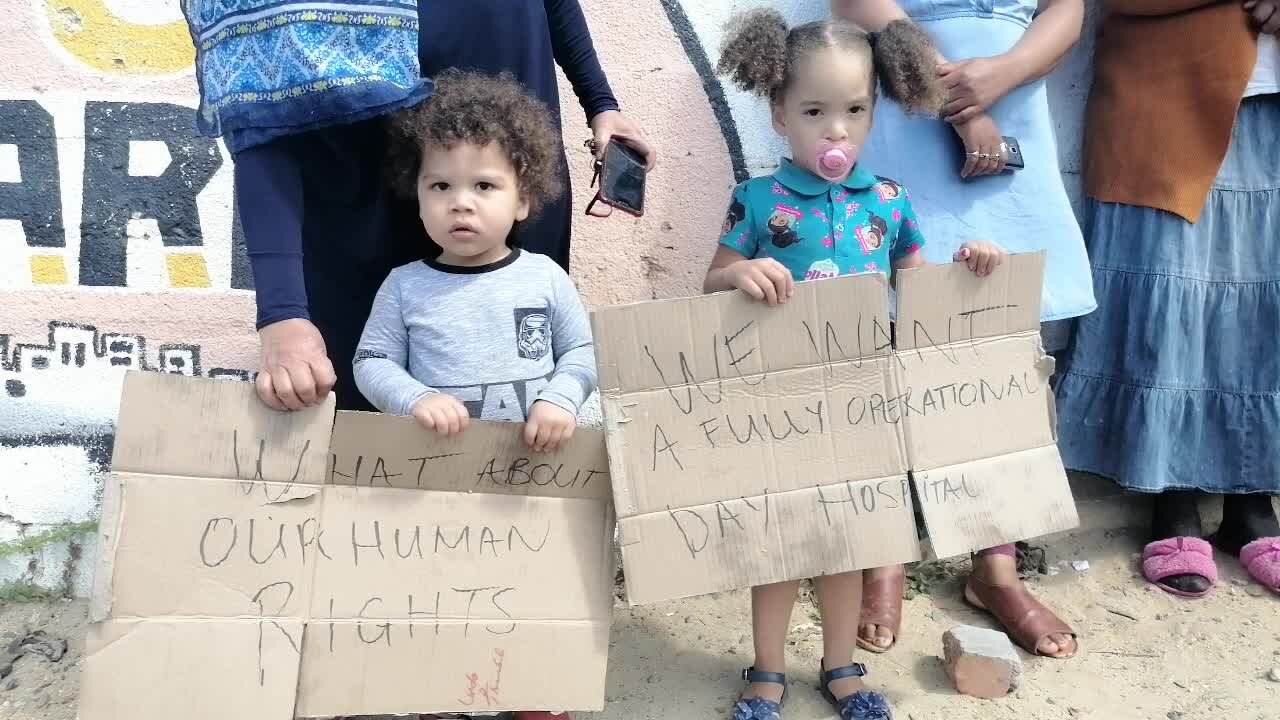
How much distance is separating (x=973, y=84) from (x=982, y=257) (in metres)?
0.57

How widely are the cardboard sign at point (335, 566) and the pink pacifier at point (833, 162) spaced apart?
2.45 feet

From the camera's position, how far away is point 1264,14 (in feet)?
7.64

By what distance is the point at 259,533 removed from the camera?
4.91 feet

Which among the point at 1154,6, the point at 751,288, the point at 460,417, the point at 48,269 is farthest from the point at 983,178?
the point at 48,269

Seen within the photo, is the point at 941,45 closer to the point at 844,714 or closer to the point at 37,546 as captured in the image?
the point at 844,714

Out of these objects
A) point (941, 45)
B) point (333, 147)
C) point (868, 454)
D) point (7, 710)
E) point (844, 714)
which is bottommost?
point (7, 710)

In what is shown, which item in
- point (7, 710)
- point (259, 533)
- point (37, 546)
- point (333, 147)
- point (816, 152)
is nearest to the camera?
point (259, 533)

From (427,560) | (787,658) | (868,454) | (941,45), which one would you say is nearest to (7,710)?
(427,560)

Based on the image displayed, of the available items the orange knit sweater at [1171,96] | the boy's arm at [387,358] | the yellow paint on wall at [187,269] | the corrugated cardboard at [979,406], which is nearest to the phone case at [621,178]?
the boy's arm at [387,358]

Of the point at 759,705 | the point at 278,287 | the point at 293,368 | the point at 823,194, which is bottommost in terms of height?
the point at 759,705

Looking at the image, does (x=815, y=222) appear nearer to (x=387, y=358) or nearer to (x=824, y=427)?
(x=824, y=427)

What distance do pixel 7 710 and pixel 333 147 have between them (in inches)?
Result: 59.7

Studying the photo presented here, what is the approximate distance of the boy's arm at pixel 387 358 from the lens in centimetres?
162

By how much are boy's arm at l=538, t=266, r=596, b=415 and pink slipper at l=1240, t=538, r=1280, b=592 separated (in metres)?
2.00
